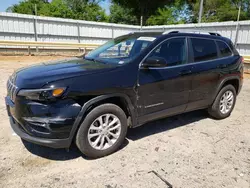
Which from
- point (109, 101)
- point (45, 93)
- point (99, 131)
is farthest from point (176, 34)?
point (45, 93)

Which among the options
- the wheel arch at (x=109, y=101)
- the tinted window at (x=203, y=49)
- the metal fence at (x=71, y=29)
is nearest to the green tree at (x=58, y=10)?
the metal fence at (x=71, y=29)

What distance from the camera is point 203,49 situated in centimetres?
411

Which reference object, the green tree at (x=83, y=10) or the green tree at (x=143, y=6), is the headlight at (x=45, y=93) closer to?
the green tree at (x=143, y=6)

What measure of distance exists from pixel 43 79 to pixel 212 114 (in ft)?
11.4

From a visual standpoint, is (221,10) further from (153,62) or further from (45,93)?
(45,93)

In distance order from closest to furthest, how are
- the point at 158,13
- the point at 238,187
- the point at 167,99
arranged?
1. the point at 238,187
2. the point at 167,99
3. the point at 158,13

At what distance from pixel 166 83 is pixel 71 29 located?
13499mm

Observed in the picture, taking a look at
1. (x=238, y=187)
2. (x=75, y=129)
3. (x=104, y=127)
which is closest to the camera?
(x=238, y=187)

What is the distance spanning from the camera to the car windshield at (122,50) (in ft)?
11.3

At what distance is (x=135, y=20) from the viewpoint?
33.8 meters

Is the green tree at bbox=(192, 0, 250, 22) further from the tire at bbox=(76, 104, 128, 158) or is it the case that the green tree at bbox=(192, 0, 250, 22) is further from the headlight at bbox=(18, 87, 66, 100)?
the headlight at bbox=(18, 87, 66, 100)

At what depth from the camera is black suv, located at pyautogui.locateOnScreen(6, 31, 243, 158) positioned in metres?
2.68

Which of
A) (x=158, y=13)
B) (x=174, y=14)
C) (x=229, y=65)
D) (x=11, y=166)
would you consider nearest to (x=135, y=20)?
(x=158, y=13)

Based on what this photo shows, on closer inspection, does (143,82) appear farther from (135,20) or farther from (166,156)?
(135,20)
